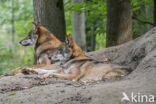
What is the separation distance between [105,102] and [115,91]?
36cm

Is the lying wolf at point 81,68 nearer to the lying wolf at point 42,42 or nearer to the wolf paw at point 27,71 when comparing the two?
the wolf paw at point 27,71

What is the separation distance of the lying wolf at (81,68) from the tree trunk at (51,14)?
6.65 feet

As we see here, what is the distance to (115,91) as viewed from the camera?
3609 millimetres

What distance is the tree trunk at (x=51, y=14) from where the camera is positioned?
27.8 feet

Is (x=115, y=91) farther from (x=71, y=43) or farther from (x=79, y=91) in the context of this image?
(x=71, y=43)

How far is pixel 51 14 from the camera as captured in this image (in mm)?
8516

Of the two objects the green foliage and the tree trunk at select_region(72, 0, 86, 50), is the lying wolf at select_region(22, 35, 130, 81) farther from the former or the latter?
the tree trunk at select_region(72, 0, 86, 50)

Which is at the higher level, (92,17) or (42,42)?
(92,17)

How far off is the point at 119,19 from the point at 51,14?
94.0 inches

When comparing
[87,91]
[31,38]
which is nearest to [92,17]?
[31,38]

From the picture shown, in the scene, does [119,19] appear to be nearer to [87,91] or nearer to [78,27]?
[87,91]

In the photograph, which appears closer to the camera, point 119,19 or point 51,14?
point 119,19

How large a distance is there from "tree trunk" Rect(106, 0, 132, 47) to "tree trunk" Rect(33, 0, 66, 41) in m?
1.76

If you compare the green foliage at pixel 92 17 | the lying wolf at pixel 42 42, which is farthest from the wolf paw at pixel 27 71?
the green foliage at pixel 92 17
